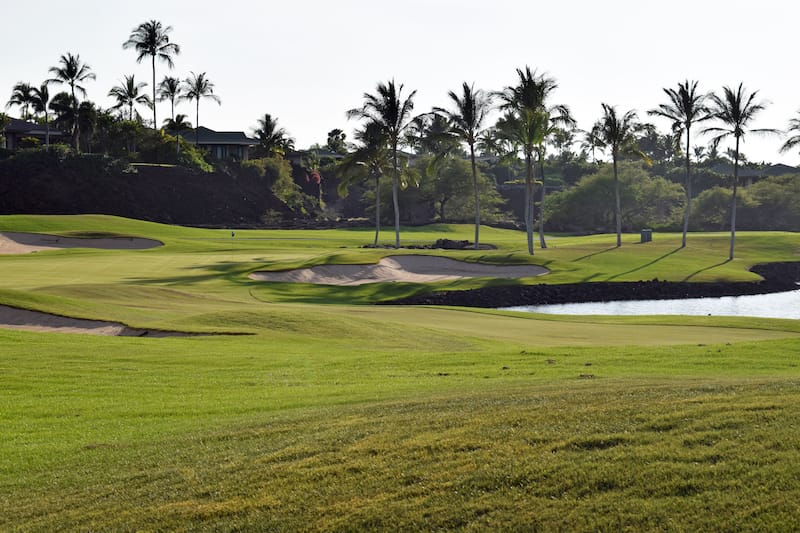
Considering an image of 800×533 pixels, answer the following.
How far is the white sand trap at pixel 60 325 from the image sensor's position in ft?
86.1

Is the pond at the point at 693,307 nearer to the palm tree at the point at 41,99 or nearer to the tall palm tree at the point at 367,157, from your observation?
the tall palm tree at the point at 367,157

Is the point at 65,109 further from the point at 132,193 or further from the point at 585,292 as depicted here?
the point at 585,292

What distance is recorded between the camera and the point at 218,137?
12444 centimetres

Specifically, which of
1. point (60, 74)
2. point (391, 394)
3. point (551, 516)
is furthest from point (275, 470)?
point (60, 74)

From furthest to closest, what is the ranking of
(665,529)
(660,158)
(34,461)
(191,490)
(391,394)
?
(660,158) → (391,394) → (34,461) → (191,490) → (665,529)

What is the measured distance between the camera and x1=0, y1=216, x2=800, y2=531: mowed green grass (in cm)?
813

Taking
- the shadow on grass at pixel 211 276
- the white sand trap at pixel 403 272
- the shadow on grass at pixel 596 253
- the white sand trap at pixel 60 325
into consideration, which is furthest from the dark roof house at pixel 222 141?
the white sand trap at pixel 60 325

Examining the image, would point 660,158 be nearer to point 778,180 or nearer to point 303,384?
point 778,180

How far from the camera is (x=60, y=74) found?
107 m

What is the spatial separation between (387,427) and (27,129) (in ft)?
374

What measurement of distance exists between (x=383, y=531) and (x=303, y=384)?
32.6 ft

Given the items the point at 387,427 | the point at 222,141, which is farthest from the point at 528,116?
the point at 222,141

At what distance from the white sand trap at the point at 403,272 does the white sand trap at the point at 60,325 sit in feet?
65.6

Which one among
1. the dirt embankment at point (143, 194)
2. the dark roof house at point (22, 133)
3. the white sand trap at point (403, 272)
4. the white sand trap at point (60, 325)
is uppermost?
the dark roof house at point (22, 133)
